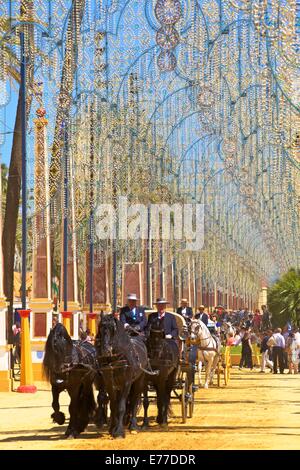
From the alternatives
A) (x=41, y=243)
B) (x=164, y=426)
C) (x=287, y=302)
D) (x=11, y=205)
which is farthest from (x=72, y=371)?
(x=287, y=302)

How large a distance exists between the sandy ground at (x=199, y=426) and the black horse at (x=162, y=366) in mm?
303

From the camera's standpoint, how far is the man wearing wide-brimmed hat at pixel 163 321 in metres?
21.2

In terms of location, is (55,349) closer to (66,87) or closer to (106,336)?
(106,336)

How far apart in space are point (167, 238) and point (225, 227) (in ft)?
75.5

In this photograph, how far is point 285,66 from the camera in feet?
70.2

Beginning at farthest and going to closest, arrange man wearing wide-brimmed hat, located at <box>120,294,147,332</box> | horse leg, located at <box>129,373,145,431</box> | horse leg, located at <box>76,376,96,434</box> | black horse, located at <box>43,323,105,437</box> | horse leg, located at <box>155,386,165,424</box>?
man wearing wide-brimmed hat, located at <box>120,294,147,332</box> → horse leg, located at <box>155,386,165,424</box> → horse leg, located at <box>129,373,145,431</box> → black horse, located at <box>43,323,105,437</box> → horse leg, located at <box>76,376,96,434</box>

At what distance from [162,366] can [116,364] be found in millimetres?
2043

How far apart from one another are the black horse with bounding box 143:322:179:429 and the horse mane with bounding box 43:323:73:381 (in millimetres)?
1502

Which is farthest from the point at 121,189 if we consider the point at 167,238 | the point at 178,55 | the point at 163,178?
the point at 178,55

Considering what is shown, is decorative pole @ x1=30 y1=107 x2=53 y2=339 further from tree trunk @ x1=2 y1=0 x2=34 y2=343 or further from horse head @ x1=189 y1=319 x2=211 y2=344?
horse head @ x1=189 y1=319 x2=211 y2=344

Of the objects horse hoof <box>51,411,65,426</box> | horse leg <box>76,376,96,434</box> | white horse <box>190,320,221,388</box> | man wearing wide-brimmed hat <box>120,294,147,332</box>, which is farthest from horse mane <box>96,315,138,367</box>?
white horse <box>190,320,221,388</box>

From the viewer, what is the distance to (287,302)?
213 ft

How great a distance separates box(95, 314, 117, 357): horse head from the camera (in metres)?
19.0

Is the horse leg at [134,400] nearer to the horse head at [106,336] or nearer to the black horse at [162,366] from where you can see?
the black horse at [162,366]
